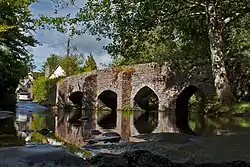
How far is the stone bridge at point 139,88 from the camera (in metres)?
27.6

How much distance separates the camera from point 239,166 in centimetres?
739

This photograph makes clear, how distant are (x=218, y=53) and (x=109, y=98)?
1835 cm

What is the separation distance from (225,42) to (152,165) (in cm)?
1864

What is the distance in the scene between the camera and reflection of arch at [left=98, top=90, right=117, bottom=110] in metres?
37.0

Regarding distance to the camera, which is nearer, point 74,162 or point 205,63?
point 74,162

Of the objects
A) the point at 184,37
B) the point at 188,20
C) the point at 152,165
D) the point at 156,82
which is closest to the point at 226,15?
the point at 188,20

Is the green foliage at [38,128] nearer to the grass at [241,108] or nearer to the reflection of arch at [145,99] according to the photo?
the grass at [241,108]

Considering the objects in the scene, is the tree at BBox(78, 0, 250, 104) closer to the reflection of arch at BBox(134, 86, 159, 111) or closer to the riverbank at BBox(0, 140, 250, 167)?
the reflection of arch at BBox(134, 86, 159, 111)

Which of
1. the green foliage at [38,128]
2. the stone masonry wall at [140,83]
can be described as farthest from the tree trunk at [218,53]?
the green foliage at [38,128]

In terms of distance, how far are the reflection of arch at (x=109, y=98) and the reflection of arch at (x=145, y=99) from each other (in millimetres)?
3391

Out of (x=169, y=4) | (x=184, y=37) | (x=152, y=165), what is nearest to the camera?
(x=152, y=165)

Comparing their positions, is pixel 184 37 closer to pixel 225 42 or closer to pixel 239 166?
pixel 225 42

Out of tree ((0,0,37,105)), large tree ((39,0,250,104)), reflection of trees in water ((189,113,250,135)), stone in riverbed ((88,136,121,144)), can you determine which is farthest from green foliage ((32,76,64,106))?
stone in riverbed ((88,136,121,144))

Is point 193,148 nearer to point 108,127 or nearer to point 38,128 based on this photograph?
point 38,128
